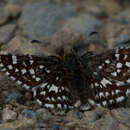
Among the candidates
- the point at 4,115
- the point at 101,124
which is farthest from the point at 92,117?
the point at 4,115

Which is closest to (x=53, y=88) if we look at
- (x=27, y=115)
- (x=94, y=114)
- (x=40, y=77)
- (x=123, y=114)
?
(x=40, y=77)

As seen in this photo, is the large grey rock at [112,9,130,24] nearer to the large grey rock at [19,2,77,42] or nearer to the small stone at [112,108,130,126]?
the large grey rock at [19,2,77,42]

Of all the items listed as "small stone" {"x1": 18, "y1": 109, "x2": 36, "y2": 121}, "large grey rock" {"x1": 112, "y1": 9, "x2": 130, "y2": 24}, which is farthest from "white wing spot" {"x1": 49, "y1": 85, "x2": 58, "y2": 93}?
"large grey rock" {"x1": 112, "y1": 9, "x2": 130, "y2": 24}

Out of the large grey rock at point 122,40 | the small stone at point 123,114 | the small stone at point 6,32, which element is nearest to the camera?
the small stone at point 123,114

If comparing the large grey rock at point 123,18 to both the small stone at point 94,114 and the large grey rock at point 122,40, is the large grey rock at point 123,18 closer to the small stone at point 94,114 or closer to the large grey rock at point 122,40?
the large grey rock at point 122,40

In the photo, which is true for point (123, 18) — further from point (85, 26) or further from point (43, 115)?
point (43, 115)

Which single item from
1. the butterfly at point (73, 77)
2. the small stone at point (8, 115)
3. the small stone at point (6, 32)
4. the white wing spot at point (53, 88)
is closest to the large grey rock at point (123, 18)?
the butterfly at point (73, 77)
